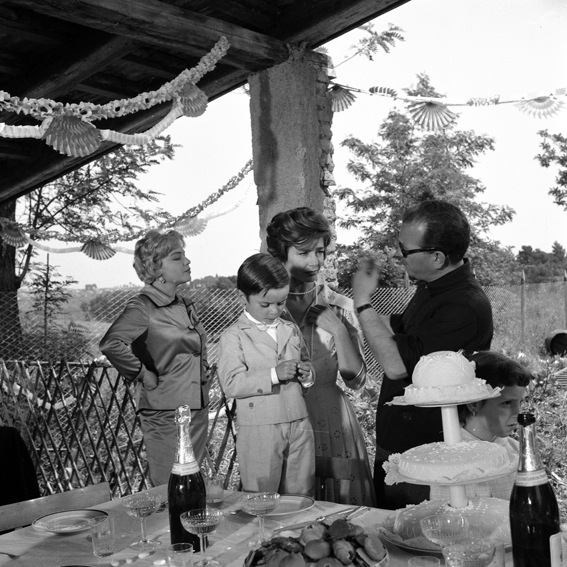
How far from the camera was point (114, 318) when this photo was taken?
752 centimetres

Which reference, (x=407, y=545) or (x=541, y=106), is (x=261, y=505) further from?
(x=541, y=106)

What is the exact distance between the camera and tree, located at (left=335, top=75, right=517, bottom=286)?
14.6 metres

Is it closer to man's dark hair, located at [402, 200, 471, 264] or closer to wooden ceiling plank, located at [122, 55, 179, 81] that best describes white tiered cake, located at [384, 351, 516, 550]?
man's dark hair, located at [402, 200, 471, 264]

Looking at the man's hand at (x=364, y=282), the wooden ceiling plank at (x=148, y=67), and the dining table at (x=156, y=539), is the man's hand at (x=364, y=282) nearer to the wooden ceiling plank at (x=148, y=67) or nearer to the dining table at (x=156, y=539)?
the dining table at (x=156, y=539)

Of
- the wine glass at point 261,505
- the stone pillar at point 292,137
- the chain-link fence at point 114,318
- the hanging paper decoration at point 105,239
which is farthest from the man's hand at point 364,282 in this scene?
→ the chain-link fence at point 114,318

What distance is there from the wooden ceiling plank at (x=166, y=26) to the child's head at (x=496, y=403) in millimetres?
2304

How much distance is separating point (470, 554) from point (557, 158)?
13.7 metres

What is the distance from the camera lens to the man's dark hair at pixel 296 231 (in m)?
2.52

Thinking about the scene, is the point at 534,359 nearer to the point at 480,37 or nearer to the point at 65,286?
the point at 65,286

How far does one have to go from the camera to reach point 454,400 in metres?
1.34

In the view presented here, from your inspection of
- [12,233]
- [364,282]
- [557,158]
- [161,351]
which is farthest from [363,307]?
[557,158]

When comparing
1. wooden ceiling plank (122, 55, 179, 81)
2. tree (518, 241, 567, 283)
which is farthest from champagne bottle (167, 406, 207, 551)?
tree (518, 241, 567, 283)

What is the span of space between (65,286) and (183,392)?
7.51 meters

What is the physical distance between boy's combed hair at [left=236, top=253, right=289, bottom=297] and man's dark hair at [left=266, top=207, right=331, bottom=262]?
19 cm
